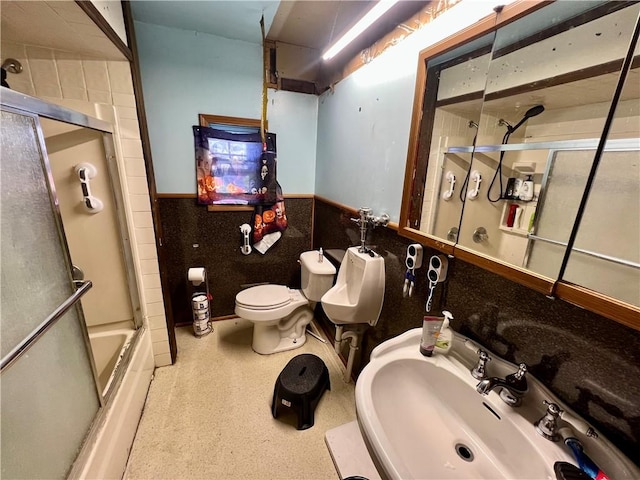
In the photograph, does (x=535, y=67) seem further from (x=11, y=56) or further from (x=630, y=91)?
(x=11, y=56)

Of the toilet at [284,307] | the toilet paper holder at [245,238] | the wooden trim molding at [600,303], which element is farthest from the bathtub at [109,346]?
the wooden trim molding at [600,303]

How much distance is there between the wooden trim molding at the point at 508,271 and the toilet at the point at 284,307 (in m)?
1.04

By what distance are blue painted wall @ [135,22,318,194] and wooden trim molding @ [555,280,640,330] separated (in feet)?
6.67

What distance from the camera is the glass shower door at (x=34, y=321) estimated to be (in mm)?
791

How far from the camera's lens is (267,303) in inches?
72.5

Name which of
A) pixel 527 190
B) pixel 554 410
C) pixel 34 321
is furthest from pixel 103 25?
pixel 554 410

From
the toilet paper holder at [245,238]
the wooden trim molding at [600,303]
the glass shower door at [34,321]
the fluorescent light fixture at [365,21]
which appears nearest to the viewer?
the wooden trim molding at [600,303]

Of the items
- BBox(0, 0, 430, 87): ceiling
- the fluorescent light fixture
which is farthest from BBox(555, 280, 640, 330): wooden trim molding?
BBox(0, 0, 430, 87): ceiling

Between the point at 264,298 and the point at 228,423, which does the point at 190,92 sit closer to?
the point at 264,298

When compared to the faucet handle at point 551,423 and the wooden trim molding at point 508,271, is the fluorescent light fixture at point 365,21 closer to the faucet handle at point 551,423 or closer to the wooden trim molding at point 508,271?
the wooden trim molding at point 508,271

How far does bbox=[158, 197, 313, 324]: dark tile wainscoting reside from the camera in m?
2.06

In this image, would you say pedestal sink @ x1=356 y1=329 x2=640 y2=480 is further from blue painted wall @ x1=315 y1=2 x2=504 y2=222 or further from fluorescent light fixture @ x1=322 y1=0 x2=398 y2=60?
fluorescent light fixture @ x1=322 y1=0 x2=398 y2=60

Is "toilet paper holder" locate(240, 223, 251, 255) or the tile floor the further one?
"toilet paper holder" locate(240, 223, 251, 255)

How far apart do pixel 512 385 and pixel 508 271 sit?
1.05ft
